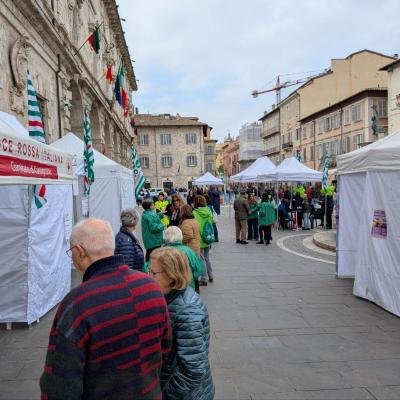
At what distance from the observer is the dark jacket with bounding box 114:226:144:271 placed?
500 cm

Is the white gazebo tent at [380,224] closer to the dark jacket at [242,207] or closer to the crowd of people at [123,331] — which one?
the crowd of people at [123,331]

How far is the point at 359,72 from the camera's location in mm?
46406

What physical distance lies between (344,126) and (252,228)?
105ft

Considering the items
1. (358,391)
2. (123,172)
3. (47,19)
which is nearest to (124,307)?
(358,391)

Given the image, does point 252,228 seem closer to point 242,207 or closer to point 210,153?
point 242,207

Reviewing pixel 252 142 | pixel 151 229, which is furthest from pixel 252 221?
pixel 252 142

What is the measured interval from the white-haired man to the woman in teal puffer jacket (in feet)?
1.03

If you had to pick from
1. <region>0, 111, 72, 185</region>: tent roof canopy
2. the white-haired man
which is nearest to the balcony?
<region>0, 111, 72, 185</region>: tent roof canopy

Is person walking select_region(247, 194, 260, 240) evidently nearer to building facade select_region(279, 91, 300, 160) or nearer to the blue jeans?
the blue jeans

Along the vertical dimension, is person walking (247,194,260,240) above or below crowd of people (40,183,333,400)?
below

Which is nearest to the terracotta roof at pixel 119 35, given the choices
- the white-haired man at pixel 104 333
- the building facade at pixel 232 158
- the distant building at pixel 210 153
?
the white-haired man at pixel 104 333

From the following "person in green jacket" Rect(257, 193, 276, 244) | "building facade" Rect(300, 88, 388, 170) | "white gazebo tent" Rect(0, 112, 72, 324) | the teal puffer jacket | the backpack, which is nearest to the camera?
the teal puffer jacket

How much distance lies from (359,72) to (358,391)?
49.0m

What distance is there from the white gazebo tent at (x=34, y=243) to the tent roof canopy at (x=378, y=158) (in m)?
4.44
